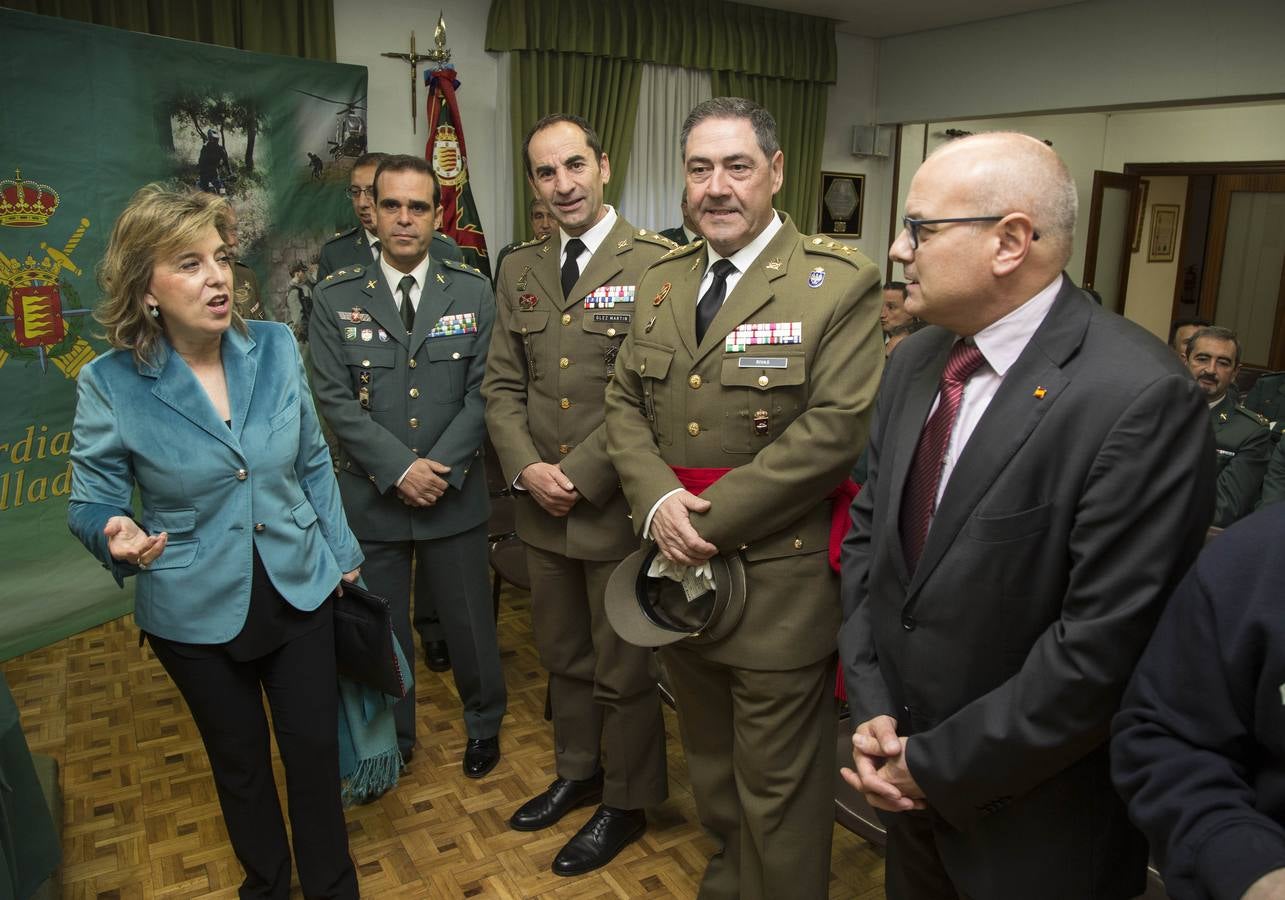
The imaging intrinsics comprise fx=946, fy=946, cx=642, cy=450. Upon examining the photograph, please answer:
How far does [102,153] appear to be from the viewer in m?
3.73

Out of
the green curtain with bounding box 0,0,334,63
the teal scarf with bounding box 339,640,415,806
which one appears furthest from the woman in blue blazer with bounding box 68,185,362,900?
the green curtain with bounding box 0,0,334,63

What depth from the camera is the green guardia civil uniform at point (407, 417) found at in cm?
266

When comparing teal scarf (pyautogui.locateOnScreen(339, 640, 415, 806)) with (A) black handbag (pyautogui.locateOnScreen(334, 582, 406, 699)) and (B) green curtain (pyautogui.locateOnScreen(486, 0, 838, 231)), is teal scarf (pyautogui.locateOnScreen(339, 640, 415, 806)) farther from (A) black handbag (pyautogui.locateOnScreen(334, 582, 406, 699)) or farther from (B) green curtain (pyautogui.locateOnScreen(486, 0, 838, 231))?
(B) green curtain (pyautogui.locateOnScreen(486, 0, 838, 231))

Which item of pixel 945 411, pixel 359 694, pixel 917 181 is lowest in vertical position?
pixel 359 694

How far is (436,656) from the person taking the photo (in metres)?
3.55

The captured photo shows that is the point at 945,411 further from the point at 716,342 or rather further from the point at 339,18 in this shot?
the point at 339,18

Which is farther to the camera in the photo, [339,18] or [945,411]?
[339,18]

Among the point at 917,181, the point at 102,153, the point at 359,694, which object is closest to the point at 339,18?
the point at 102,153

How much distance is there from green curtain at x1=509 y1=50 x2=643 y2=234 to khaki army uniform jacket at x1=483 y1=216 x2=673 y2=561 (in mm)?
3081

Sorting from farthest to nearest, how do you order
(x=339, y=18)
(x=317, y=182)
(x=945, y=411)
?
(x=339, y=18) → (x=317, y=182) → (x=945, y=411)

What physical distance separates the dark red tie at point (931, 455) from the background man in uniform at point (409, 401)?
4.90ft

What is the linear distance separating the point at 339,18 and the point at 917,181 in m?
4.60

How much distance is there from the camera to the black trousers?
195 cm

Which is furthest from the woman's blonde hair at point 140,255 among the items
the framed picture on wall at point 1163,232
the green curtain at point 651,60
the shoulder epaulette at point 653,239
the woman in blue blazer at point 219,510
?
the framed picture on wall at point 1163,232
